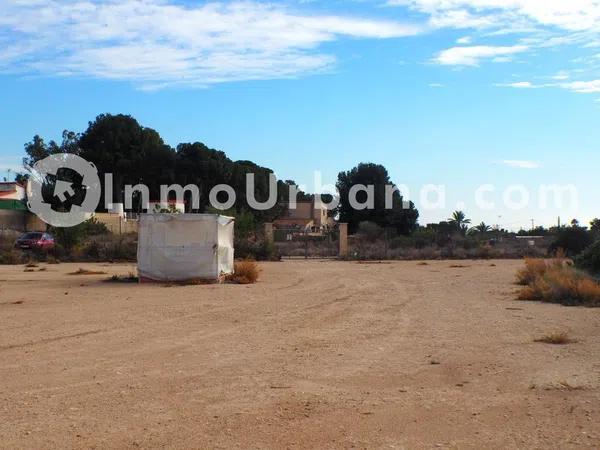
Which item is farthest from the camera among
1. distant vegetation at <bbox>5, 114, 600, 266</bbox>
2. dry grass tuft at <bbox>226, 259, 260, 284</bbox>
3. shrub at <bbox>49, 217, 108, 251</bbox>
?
distant vegetation at <bbox>5, 114, 600, 266</bbox>

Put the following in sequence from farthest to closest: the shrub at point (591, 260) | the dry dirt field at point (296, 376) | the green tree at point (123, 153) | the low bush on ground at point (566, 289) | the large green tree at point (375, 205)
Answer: the large green tree at point (375, 205), the green tree at point (123, 153), the shrub at point (591, 260), the low bush on ground at point (566, 289), the dry dirt field at point (296, 376)

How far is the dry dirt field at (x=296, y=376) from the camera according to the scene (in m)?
6.79

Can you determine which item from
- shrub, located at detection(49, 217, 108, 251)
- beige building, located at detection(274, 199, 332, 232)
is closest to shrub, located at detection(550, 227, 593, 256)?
shrub, located at detection(49, 217, 108, 251)

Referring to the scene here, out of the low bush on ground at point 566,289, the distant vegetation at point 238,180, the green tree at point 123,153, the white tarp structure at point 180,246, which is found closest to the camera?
the low bush on ground at point 566,289

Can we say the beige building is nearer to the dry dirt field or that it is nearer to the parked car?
the parked car

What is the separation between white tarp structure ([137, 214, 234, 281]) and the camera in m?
24.4

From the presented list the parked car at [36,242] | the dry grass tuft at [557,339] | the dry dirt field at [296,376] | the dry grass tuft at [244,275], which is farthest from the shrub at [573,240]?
the dry grass tuft at [557,339]

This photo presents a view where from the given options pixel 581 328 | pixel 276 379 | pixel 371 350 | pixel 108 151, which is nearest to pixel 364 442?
pixel 276 379

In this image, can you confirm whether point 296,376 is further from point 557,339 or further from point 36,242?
point 36,242

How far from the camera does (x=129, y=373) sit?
9.30 metres

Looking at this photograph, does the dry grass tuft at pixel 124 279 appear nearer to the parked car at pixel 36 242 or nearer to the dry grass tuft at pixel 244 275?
the dry grass tuft at pixel 244 275

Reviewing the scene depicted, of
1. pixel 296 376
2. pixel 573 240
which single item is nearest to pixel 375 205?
pixel 573 240

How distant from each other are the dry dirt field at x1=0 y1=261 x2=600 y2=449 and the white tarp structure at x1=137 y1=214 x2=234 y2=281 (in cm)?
642

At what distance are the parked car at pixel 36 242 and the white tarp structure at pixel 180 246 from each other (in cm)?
2151
